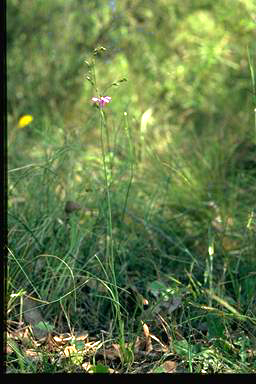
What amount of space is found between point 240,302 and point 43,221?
31.5 inches

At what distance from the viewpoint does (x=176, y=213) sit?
10.1 feet

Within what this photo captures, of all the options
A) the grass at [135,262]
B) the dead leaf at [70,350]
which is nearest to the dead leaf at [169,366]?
the grass at [135,262]

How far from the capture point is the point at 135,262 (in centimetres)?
259

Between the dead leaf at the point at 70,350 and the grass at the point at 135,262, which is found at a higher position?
the grass at the point at 135,262

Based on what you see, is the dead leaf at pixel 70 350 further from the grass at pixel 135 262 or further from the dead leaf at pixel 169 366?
the dead leaf at pixel 169 366

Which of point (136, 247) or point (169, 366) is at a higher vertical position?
point (136, 247)

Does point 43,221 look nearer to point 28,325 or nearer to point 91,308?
point 91,308

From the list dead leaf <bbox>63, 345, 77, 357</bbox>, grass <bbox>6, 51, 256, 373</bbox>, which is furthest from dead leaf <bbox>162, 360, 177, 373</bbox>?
dead leaf <bbox>63, 345, 77, 357</bbox>

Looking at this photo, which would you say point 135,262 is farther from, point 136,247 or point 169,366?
point 169,366

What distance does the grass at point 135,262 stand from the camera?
193cm

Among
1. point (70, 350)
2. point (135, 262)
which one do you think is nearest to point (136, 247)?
point (135, 262)

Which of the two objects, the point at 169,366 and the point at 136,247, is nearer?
the point at 169,366
